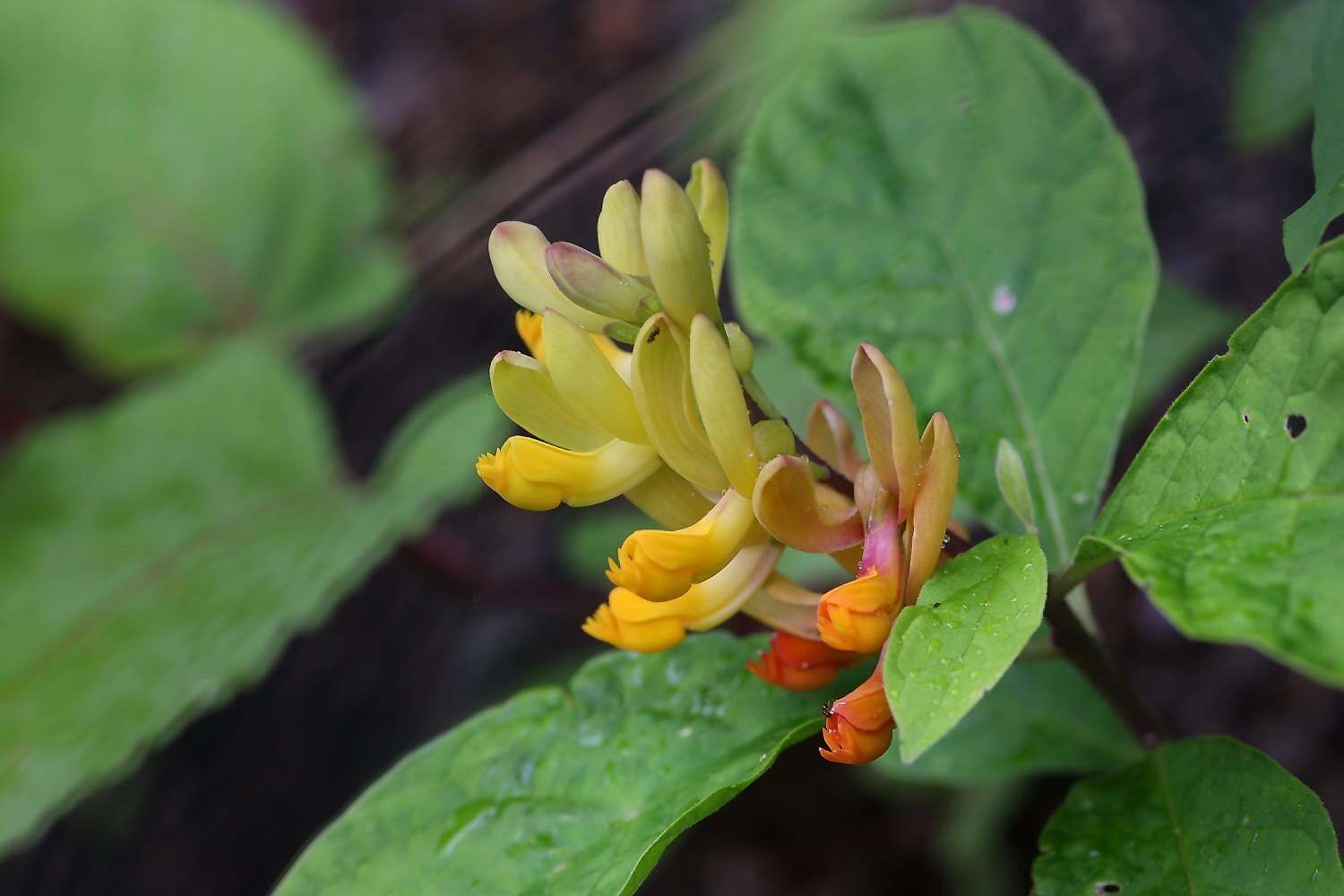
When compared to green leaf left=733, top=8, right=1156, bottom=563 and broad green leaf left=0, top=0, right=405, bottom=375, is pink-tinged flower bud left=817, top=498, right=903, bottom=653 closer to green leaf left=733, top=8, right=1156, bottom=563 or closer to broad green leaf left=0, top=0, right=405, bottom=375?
green leaf left=733, top=8, right=1156, bottom=563

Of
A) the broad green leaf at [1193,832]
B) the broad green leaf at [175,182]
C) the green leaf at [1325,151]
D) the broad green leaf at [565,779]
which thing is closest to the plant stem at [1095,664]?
the broad green leaf at [1193,832]

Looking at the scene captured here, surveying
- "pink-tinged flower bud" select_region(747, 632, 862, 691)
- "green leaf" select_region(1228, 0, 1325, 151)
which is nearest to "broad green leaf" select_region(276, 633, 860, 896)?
"pink-tinged flower bud" select_region(747, 632, 862, 691)

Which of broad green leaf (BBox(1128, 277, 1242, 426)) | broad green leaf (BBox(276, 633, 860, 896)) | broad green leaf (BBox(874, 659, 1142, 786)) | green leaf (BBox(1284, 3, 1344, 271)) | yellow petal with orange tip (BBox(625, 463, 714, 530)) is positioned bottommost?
broad green leaf (BBox(1128, 277, 1242, 426))

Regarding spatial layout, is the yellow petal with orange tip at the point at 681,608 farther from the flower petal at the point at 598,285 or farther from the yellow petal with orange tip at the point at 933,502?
the flower petal at the point at 598,285

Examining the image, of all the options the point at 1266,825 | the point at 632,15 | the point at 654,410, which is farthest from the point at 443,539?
the point at 632,15

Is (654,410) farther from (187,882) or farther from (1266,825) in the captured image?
(187,882)

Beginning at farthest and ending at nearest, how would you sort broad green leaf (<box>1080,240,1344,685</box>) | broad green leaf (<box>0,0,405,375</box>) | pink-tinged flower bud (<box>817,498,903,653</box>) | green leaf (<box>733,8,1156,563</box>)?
1. broad green leaf (<box>0,0,405,375</box>)
2. green leaf (<box>733,8,1156,563</box>)
3. pink-tinged flower bud (<box>817,498,903,653</box>)
4. broad green leaf (<box>1080,240,1344,685</box>)

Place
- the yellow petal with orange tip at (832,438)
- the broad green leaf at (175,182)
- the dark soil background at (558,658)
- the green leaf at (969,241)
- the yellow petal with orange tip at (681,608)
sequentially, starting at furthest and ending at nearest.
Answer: the broad green leaf at (175,182)
the dark soil background at (558,658)
the green leaf at (969,241)
the yellow petal with orange tip at (832,438)
the yellow petal with orange tip at (681,608)
